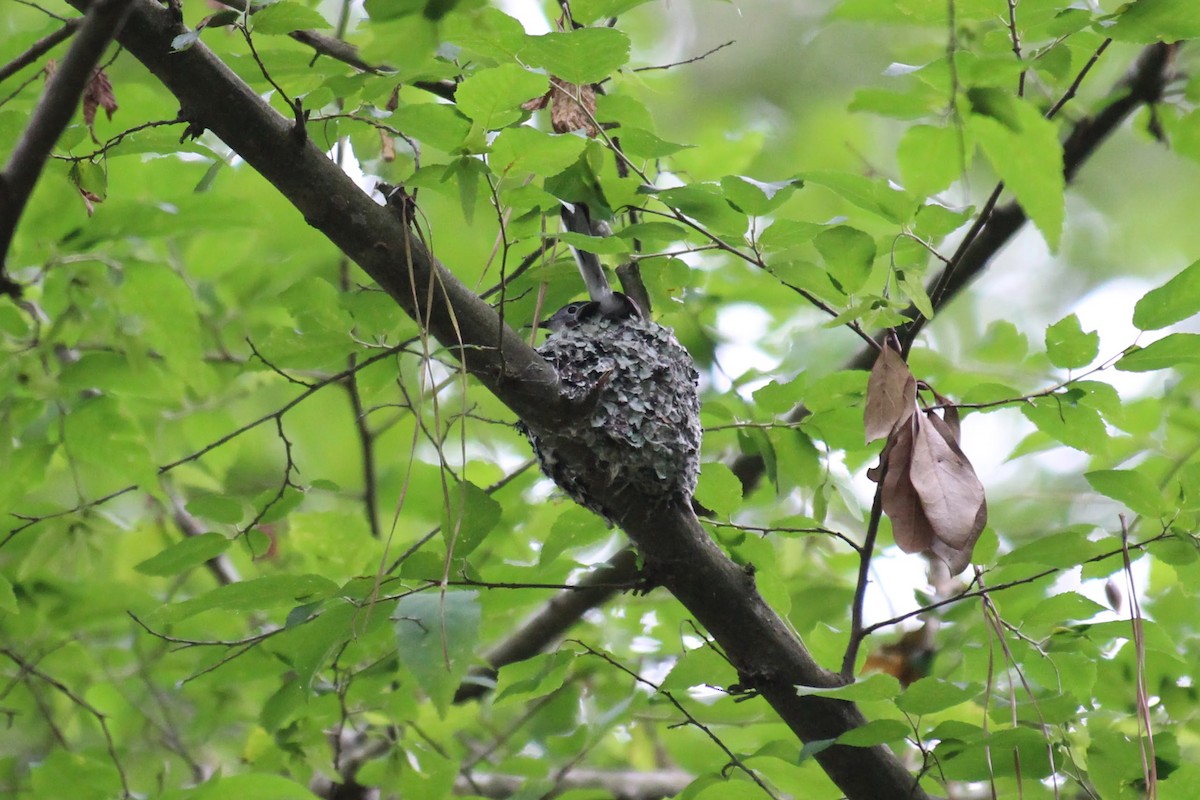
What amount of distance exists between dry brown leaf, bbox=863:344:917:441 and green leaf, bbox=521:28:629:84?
50 cm

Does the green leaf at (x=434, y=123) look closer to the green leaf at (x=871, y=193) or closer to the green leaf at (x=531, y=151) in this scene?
the green leaf at (x=531, y=151)

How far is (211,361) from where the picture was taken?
2.48 metres

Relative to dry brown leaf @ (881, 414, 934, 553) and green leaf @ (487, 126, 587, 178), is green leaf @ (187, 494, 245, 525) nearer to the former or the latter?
green leaf @ (487, 126, 587, 178)

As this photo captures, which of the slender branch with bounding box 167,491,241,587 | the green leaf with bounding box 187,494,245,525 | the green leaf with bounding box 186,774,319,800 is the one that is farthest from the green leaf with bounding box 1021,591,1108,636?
the slender branch with bounding box 167,491,241,587

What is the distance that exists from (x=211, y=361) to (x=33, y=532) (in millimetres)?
580

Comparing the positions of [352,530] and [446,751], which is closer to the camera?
[352,530]

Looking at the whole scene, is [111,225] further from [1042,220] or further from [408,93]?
[1042,220]

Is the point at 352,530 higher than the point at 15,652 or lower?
higher

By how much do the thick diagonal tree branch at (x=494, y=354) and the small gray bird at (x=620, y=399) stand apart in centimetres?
4

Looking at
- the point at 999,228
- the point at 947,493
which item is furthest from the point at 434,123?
the point at 999,228

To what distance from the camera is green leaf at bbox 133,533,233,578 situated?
1.56 meters

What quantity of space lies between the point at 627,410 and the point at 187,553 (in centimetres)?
72

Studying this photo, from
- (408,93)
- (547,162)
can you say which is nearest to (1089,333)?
(547,162)

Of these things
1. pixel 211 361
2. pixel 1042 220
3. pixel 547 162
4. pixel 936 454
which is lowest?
pixel 1042 220
